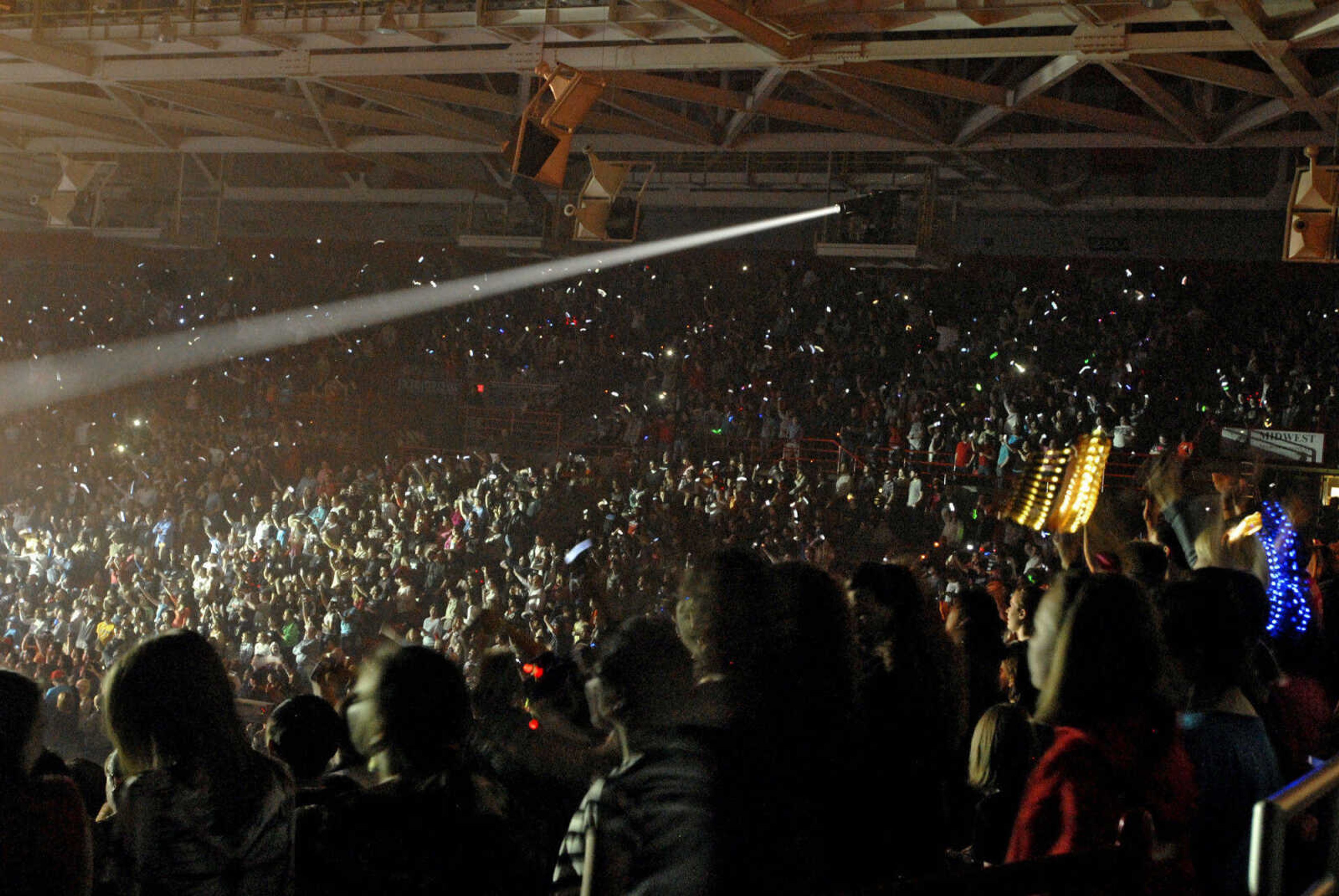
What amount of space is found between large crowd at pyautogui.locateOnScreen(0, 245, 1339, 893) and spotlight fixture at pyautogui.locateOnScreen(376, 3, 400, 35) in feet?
15.2

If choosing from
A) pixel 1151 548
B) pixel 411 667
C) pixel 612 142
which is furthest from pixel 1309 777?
pixel 612 142

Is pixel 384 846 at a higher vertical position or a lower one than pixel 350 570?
higher

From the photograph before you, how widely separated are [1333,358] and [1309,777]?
13.6 meters

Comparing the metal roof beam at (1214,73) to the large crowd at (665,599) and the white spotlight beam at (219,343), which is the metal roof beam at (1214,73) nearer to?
the large crowd at (665,599)

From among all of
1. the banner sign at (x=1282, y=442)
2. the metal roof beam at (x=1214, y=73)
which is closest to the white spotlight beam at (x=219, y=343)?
the banner sign at (x=1282, y=442)

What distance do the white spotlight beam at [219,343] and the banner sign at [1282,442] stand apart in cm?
1079

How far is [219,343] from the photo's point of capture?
2047 centimetres

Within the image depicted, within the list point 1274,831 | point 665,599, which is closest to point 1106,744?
point 1274,831

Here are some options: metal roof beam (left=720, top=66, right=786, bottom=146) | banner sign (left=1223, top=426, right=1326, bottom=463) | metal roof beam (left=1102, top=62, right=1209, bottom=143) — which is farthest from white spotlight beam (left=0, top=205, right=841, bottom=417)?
metal roof beam (left=1102, top=62, right=1209, bottom=143)

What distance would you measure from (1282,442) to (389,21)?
31.8 feet

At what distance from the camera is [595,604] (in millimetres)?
4328

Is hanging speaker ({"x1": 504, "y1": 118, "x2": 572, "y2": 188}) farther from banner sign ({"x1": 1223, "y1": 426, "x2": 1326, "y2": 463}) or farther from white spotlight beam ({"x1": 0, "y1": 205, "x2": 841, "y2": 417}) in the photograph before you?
white spotlight beam ({"x1": 0, "y1": 205, "x2": 841, "y2": 417})

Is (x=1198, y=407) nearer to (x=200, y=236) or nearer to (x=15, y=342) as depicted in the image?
(x=200, y=236)

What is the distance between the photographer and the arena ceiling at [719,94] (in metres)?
8.70
